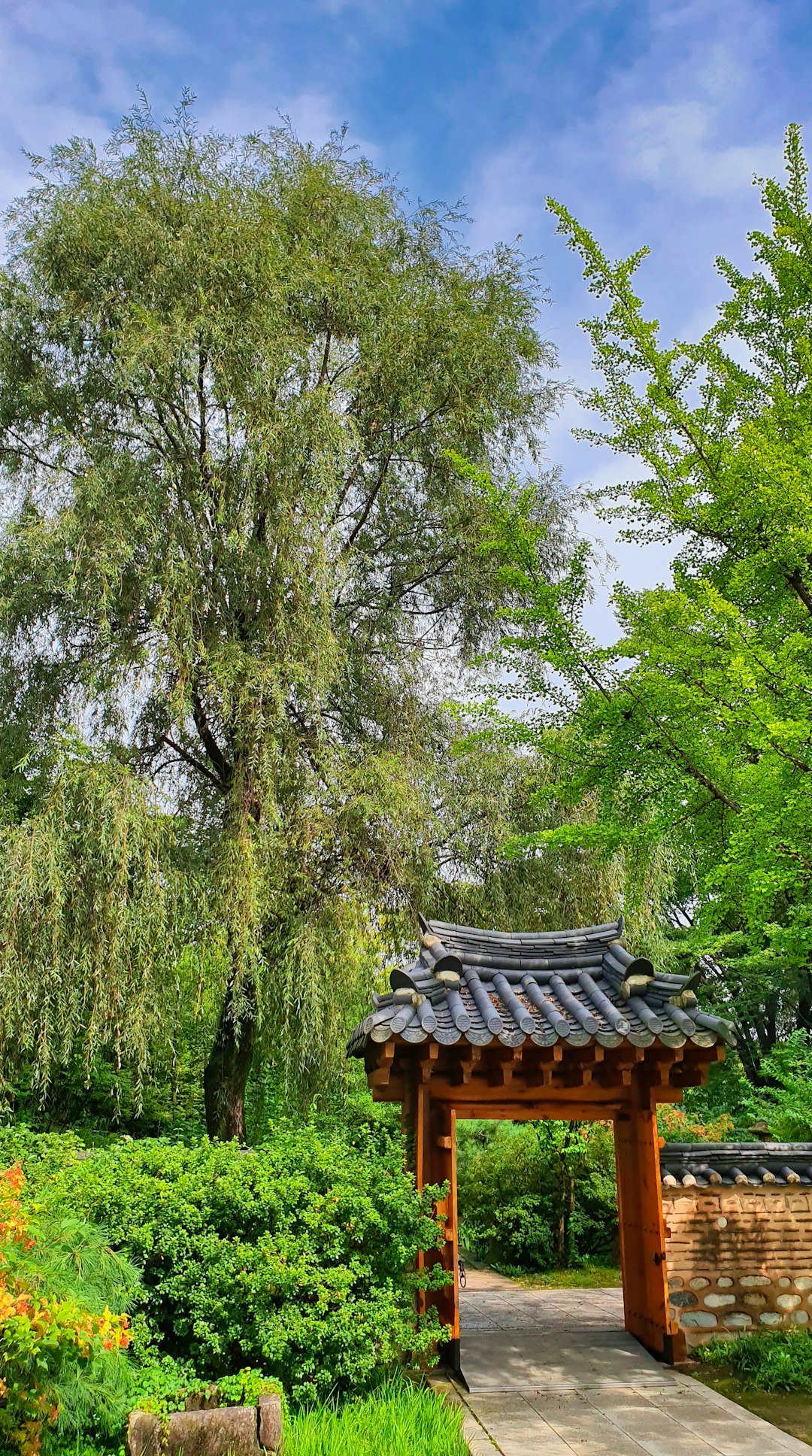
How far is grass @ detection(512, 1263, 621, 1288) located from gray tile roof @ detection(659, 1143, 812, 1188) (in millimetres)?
3041

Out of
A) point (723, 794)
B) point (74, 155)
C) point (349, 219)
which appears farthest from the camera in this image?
point (349, 219)

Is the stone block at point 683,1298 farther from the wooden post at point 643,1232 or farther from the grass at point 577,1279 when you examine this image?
the grass at point 577,1279

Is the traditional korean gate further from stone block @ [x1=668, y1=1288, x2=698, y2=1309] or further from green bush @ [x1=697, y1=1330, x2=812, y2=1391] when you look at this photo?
green bush @ [x1=697, y1=1330, x2=812, y2=1391]

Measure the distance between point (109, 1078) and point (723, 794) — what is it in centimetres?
649

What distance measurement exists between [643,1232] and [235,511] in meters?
5.83

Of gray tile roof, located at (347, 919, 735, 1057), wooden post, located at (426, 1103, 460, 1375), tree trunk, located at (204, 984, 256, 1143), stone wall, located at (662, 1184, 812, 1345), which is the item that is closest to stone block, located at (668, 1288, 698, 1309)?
stone wall, located at (662, 1184, 812, 1345)

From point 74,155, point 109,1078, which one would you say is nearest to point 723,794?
point 109,1078

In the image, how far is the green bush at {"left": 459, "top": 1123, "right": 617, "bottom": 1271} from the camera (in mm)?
9312

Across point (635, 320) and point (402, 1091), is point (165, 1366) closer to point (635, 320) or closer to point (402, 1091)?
point (402, 1091)

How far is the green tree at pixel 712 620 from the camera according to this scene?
4.61 meters

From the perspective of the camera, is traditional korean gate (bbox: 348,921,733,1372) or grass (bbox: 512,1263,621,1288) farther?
grass (bbox: 512,1263,621,1288)

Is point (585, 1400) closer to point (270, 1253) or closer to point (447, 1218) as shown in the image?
point (447, 1218)

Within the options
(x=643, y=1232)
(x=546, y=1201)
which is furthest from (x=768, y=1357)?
(x=546, y=1201)

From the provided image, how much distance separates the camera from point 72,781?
6.48 meters
